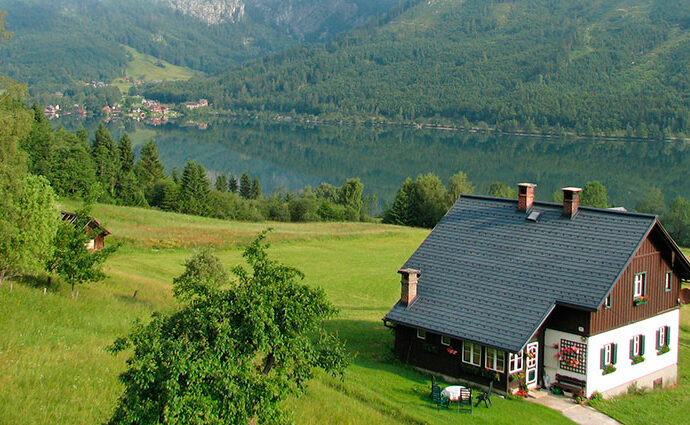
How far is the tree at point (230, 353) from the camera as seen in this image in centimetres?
1227

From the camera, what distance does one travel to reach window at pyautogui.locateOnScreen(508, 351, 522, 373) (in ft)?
75.3

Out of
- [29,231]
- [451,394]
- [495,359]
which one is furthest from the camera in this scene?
[29,231]

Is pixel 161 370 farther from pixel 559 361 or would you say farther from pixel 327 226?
pixel 327 226

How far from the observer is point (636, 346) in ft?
84.0

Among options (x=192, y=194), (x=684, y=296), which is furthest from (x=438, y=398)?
(x=192, y=194)

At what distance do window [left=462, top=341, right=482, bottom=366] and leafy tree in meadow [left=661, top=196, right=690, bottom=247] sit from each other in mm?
77488

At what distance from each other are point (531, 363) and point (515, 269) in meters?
3.34

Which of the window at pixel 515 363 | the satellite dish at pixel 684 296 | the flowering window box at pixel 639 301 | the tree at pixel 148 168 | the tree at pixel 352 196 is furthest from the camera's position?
the tree at pixel 352 196

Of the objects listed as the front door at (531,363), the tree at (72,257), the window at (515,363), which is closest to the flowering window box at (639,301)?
the front door at (531,363)

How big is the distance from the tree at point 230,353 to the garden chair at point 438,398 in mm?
7018

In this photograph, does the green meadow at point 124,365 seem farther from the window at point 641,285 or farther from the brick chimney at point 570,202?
the brick chimney at point 570,202

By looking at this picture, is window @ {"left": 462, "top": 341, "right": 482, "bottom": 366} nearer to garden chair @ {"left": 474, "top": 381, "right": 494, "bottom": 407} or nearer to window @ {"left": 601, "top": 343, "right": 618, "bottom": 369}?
garden chair @ {"left": 474, "top": 381, "right": 494, "bottom": 407}

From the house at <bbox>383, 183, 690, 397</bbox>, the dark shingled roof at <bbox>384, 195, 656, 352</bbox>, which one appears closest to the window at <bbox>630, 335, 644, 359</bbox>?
the house at <bbox>383, 183, 690, 397</bbox>

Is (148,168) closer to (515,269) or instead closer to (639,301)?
(515,269)
